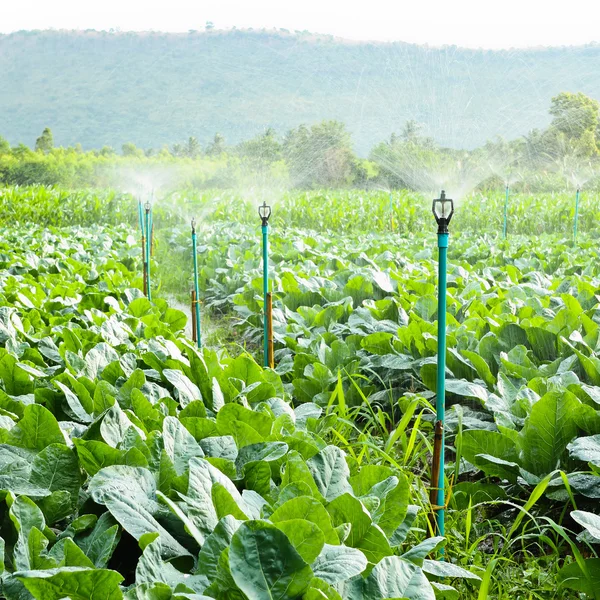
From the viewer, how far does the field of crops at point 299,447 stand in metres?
1.25

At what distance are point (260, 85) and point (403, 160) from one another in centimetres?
2201

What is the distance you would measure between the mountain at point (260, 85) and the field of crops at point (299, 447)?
1348mm

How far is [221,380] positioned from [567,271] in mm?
4850

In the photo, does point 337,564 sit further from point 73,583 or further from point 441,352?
point 441,352

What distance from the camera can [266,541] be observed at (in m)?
1.09

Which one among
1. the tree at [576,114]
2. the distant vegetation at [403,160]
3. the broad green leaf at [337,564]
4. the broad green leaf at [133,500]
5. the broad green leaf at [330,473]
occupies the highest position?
the tree at [576,114]

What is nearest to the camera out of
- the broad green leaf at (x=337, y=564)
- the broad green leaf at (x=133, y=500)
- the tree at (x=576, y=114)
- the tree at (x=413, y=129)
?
the broad green leaf at (x=337, y=564)

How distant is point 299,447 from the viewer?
71.0 inches

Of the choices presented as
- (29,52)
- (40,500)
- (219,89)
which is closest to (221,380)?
(40,500)

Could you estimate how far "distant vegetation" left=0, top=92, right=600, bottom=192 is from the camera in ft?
24.5

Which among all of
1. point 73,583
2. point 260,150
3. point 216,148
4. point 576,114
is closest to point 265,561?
point 73,583

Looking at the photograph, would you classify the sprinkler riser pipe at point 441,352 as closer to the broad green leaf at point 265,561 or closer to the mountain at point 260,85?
the broad green leaf at point 265,561

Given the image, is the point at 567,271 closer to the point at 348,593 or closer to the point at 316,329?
the point at 316,329

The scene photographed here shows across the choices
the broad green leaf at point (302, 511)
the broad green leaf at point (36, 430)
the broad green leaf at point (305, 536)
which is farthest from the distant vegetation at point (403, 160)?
the broad green leaf at point (305, 536)
